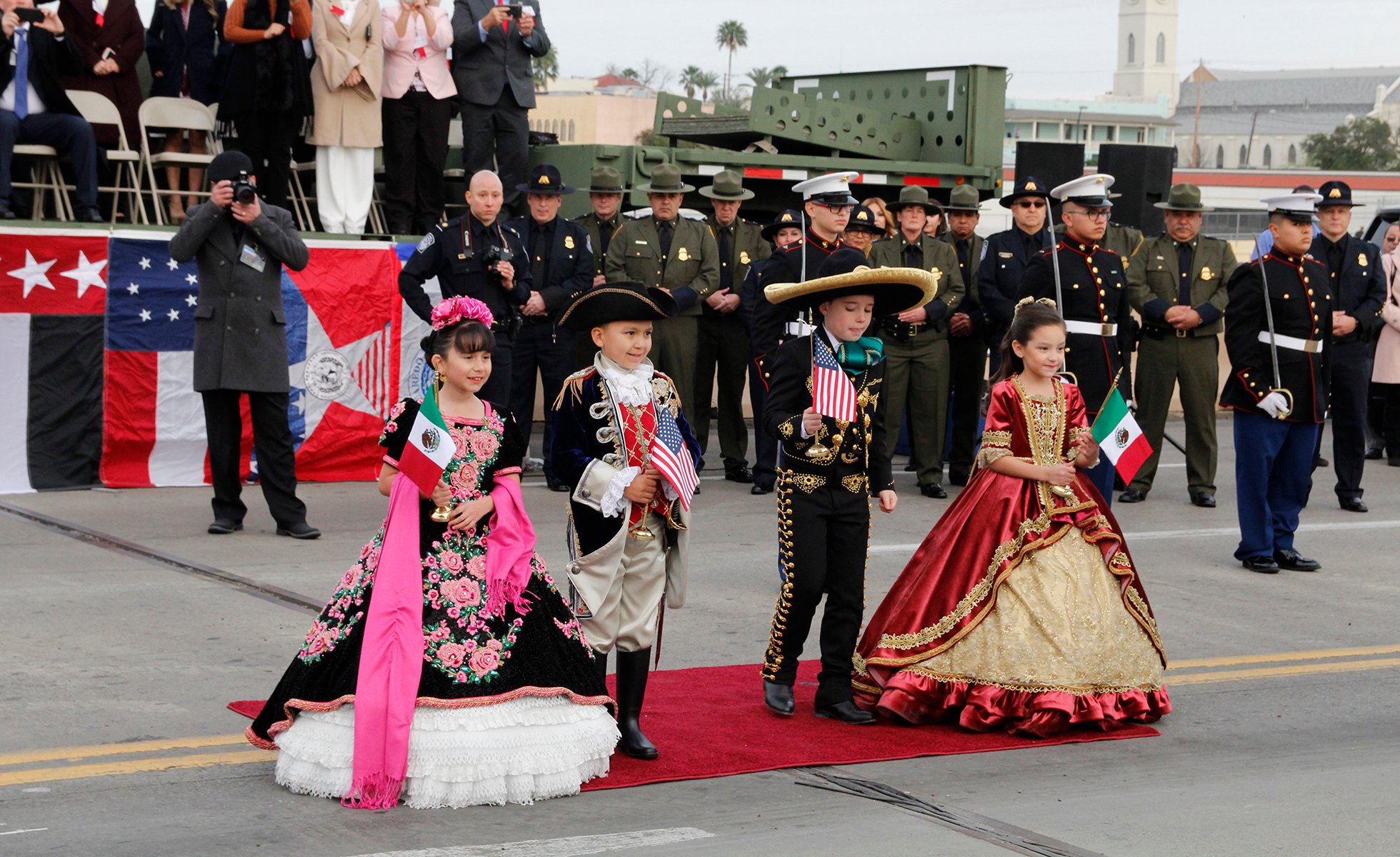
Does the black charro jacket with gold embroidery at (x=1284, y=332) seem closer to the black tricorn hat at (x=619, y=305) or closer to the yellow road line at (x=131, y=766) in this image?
the black tricorn hat at (x=619, y=305)

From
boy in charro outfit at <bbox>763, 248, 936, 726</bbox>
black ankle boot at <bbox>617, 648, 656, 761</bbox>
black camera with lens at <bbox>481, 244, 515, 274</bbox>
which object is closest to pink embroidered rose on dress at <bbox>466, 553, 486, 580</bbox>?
black ankle boot at <bbox>617, 648, 656, 761</bbox>

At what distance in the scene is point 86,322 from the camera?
36.4ft

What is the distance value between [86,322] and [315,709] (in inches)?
269

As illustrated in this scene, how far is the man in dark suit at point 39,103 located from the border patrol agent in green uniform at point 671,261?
3.94 metres

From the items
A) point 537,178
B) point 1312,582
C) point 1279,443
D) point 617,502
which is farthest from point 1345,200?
point 617,502

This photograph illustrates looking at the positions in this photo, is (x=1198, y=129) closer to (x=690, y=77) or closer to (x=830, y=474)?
(x=690, y=77)

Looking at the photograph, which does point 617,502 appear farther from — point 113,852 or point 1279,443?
point 1279,443

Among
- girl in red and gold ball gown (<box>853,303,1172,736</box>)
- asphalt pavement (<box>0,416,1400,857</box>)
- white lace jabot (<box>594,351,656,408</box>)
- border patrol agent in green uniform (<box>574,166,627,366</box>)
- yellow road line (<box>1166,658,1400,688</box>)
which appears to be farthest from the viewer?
border patrol agent in green uniform (<box>574,166,627,366</box>)

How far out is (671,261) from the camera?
1261 centimetres

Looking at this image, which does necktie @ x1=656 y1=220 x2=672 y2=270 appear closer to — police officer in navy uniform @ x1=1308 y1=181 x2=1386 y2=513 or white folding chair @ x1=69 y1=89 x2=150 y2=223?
white folding chair @ x1=69 y1=89 x2=150 y2=223

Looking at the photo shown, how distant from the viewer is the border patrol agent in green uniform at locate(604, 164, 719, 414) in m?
12.6

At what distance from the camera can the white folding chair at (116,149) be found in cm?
1252

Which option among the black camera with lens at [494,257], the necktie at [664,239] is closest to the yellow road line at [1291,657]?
the black camera with lens at [494,257]

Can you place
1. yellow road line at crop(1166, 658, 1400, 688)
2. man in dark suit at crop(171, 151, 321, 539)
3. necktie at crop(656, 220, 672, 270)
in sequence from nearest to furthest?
yellow road line at crop(1166, 658, 1400, 688)
man in dark suit at crop(171, 151, 321, 539)
necktie at crop(656, 220, 672, 270)
